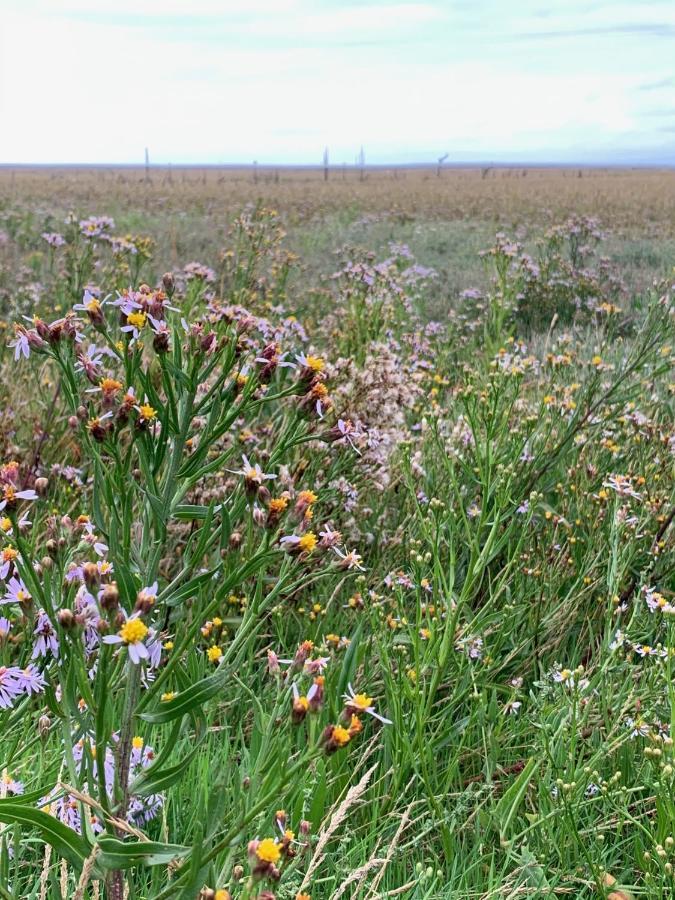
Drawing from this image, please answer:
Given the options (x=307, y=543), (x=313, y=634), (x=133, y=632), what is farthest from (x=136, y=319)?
(x=313, y=634)

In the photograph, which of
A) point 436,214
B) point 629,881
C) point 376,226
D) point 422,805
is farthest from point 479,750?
point 436,214

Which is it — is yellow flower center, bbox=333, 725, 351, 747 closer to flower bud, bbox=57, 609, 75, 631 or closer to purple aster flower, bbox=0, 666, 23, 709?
flower bud, bbox=57, 609, 75, 631

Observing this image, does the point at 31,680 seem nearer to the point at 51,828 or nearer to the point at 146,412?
the point at 51,828

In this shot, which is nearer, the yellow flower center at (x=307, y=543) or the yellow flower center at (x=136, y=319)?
the yellow flower center at (x=307, y=543)

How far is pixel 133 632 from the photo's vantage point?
1.35m

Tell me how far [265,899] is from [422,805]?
123cm

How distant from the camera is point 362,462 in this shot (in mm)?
3533

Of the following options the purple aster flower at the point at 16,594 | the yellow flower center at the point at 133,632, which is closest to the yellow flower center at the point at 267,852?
the yellow flower center at the point at 133,632

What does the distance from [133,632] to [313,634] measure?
1.71 m

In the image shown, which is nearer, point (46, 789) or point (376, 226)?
point (46, 789)

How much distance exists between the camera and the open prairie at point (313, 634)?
4.99 feet

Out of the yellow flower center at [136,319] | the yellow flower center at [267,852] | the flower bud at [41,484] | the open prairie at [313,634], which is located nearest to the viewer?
the yellow flower center at [267,852]

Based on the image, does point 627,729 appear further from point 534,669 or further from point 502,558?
point 502,558

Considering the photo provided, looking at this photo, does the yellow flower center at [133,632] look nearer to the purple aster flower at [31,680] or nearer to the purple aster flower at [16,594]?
the purple aster flower at [16,594]
